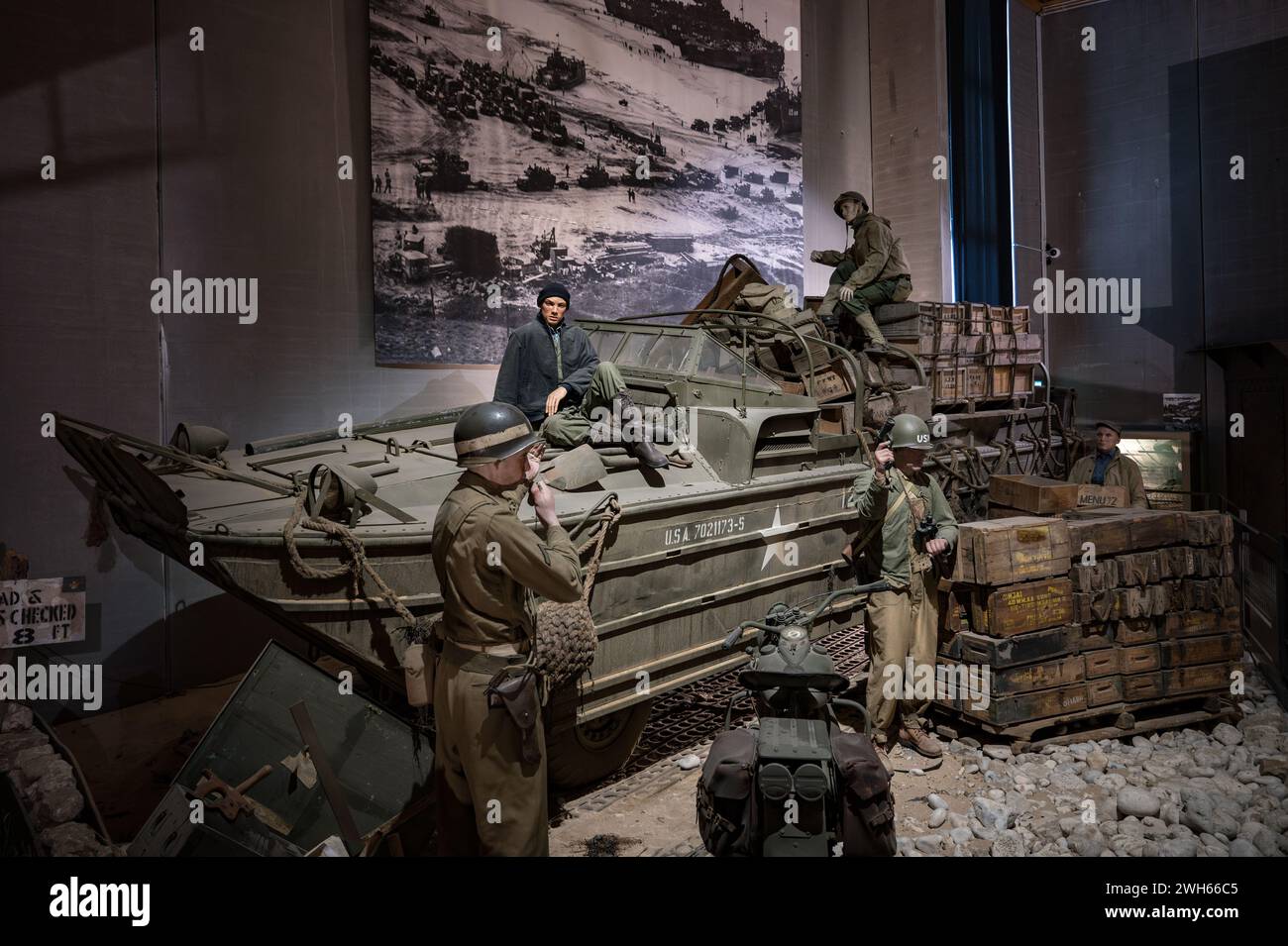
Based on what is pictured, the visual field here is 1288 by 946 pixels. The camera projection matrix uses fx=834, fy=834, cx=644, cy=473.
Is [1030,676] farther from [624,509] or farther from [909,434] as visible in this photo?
[624,509]

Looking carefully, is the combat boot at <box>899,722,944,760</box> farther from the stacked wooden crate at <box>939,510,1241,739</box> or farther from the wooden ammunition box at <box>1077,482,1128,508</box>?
the wooden ammunition box at <box>1077,482,1128,508</box>

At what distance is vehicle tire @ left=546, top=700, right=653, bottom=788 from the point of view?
4375 millimetres

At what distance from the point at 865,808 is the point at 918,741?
90.2 inches

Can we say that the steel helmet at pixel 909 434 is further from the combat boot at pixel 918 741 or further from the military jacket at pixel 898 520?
the combat boot at pixel 918 741

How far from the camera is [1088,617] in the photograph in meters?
4.95

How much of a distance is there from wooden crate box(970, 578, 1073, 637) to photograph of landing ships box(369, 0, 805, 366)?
4378mm

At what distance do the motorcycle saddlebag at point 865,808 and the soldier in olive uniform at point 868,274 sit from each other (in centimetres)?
518

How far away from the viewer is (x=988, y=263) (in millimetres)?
9016

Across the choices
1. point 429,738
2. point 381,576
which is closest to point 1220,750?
point 429,738

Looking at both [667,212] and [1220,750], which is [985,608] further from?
[667,212]

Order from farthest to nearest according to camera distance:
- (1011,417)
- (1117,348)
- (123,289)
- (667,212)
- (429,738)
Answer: (667,212) → (1011,417) → (1117,348) → (123,289) → (429,738)

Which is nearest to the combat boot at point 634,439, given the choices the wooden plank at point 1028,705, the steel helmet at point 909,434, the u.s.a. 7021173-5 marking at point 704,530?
the u.s.a. 7021173-5 marking at point 704,530
